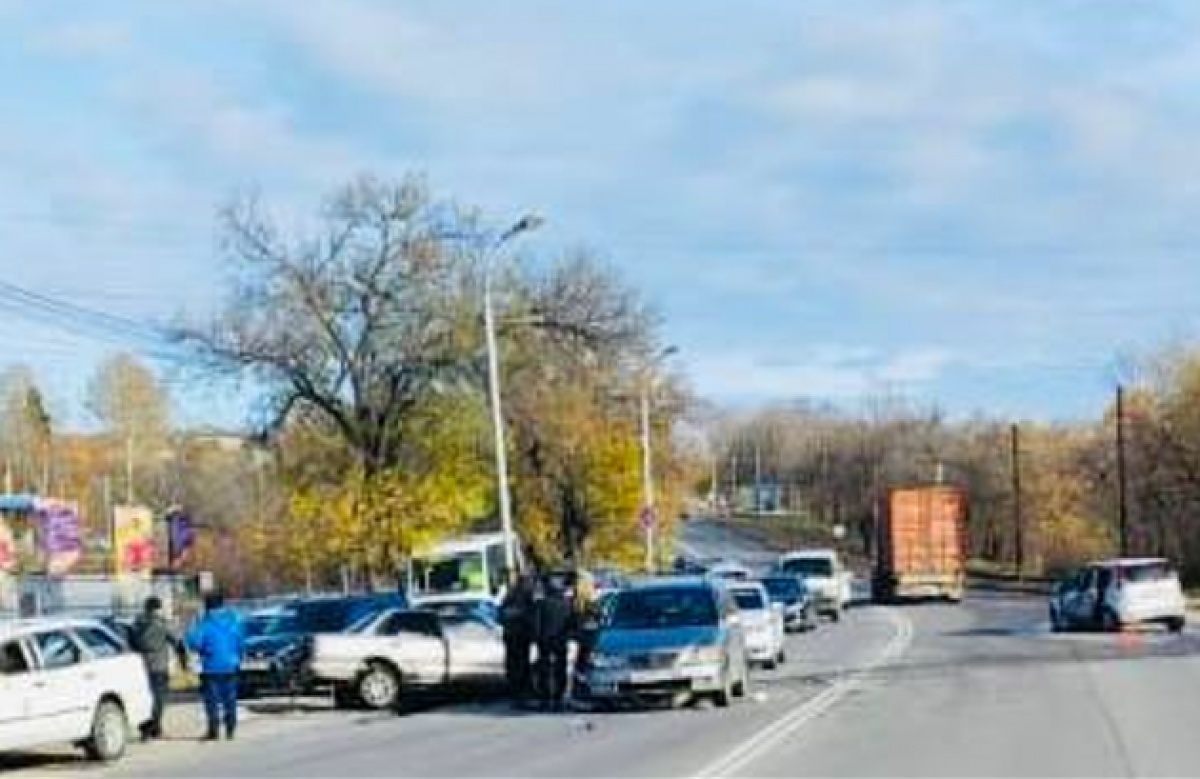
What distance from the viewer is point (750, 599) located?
38.9 metres

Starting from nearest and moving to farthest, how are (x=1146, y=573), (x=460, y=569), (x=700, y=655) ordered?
(x=700, y=655)
(x=1146, y=573)
(x=460, y=569)

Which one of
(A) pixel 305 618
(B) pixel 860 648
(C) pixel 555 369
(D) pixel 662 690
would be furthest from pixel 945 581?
(D) pixel 662 690

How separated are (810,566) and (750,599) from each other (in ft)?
90.3

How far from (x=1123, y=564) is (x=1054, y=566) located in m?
62.2

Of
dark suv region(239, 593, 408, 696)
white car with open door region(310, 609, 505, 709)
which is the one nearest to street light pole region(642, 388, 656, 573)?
dark suv region(239, 593, 408, 696)

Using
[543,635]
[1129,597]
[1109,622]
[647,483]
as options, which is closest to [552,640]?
[543,635]

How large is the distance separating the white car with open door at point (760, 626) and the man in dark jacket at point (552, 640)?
19.4 ft

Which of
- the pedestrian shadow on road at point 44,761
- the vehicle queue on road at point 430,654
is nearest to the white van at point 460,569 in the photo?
the vehicle queue on road at point 430,654

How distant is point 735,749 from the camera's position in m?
21.0

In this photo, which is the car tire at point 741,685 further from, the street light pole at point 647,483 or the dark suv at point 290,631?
the street light pole at point 647,483

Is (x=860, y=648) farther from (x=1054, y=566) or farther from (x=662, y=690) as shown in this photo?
(x=1054, y=566)

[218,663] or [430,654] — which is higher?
[218,663]

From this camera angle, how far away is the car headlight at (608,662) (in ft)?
93.2

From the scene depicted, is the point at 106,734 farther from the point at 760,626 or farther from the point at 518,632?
the point at 760,626
